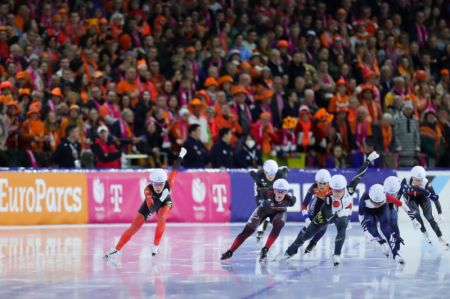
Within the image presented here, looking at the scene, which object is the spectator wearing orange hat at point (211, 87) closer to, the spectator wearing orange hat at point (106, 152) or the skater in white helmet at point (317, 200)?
the spectator wearing orange hat at point (106, 152)

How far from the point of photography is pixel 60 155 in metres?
22.0

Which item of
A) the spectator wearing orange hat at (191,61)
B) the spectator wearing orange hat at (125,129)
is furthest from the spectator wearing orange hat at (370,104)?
the spectator wearing orange hat at (125,129)

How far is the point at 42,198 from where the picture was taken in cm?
2245

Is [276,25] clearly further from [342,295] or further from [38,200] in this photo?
[342,295]

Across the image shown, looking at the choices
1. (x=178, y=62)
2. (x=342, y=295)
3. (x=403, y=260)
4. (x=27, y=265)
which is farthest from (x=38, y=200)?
(x=342, y=295)

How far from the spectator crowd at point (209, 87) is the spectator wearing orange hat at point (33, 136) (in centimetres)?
3

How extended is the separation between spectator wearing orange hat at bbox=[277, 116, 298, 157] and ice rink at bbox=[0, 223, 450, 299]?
3397 millimetres

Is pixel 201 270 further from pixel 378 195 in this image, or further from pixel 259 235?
pixel 259 235

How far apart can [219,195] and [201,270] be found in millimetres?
8884

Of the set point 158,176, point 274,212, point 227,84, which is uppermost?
point 227,84

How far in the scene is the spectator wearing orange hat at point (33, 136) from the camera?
21.2m

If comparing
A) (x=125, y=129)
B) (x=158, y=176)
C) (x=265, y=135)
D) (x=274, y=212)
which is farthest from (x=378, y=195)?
(x=125, y=129)

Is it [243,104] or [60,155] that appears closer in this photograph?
[60,155]

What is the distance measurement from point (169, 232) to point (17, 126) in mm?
4034
